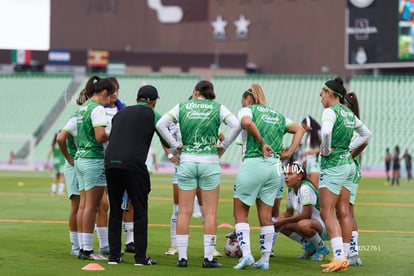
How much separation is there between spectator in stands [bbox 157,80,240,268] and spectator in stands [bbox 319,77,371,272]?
4.03 feet

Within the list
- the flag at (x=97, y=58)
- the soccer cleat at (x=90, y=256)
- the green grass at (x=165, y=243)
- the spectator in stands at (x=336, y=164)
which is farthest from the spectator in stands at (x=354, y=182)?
the flag at (x=97, y=58)

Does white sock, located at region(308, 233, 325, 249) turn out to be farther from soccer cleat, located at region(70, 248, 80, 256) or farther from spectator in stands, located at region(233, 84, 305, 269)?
soccer cleat, located at region(70, 248, 80, 256)

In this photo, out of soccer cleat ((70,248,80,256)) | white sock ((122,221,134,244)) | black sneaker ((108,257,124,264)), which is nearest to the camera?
black sneaker ((108,257,124,264))

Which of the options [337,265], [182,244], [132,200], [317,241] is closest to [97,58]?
[317,241]

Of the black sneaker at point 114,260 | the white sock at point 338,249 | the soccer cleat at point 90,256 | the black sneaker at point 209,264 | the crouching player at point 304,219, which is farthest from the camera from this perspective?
the crouching player at point 304,219

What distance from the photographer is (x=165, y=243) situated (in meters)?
15.1

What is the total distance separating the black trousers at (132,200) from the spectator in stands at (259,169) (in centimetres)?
121

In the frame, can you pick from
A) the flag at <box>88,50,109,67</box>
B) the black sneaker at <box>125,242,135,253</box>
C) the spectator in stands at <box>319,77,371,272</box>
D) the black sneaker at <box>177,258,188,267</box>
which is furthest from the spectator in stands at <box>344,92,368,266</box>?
the flag at <box>88,50,109,67</box>

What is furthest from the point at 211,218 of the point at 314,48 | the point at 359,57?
the point at 314,48

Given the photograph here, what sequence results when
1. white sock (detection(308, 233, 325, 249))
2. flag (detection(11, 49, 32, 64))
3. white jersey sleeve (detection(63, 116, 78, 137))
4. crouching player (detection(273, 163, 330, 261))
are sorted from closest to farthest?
white jersey sleeve (detection(63, 116, 78, 137)), crouching player (detection(273, 163, 330, 261)), white sock (detection(308, 233, 325, 249)), flag (detection(11, 49, 32, 64))

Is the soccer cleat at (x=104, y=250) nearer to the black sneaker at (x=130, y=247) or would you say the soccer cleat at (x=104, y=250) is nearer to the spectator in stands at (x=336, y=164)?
the black sneaker at (x=130, y=247)

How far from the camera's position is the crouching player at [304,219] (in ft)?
41.9

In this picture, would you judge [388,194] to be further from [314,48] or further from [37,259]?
[314,48]

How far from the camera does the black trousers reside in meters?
11.9
